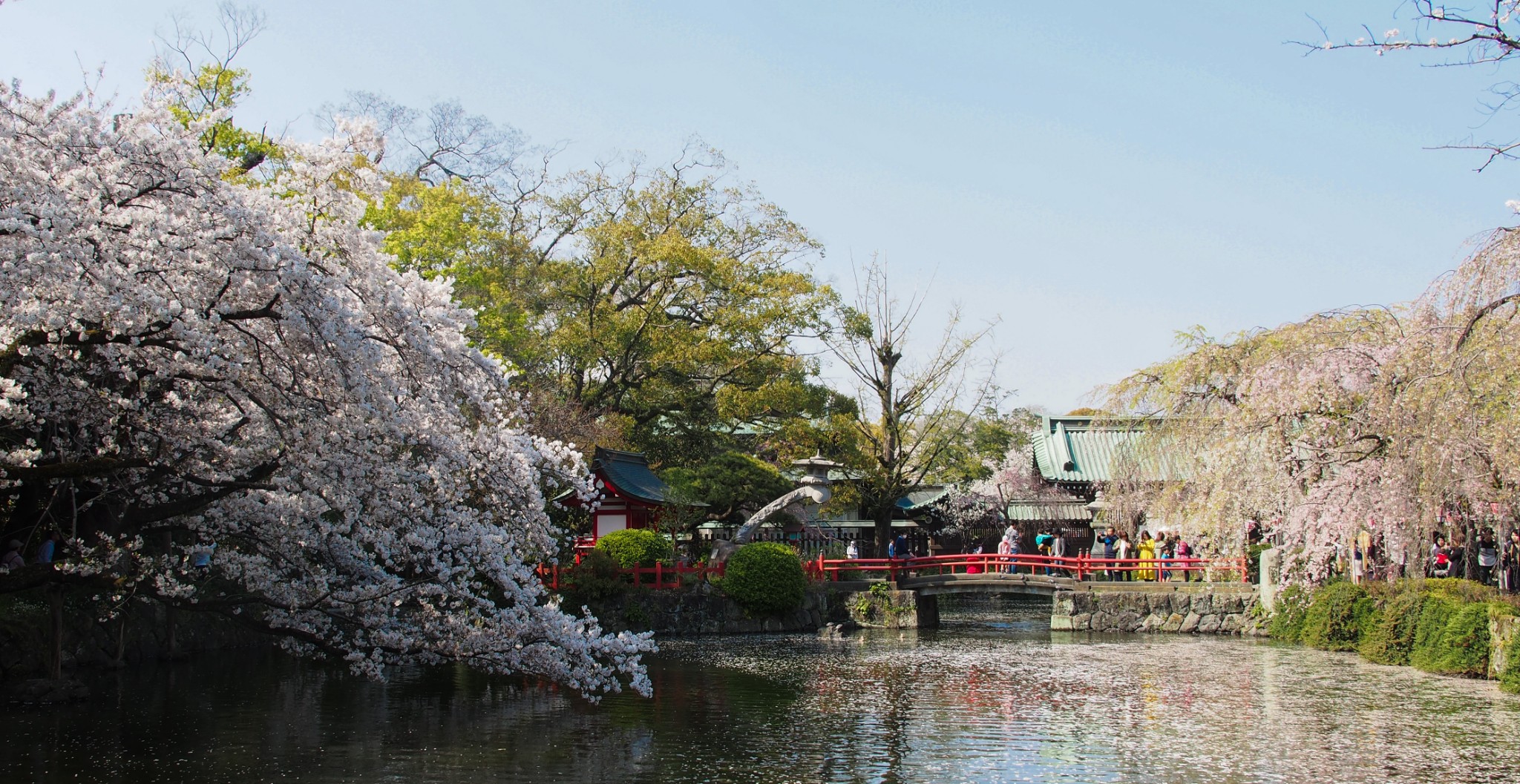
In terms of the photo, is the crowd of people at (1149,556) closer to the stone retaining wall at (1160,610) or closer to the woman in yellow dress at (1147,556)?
the woman in yellow dress at (1147,556)

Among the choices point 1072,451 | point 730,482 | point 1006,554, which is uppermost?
point 1072,451

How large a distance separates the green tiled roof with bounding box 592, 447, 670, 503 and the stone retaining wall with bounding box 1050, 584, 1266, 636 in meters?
9.29

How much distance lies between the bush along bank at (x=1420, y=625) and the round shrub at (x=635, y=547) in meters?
12.4

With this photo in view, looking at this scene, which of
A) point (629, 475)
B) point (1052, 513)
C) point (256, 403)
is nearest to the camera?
point (256, 403)

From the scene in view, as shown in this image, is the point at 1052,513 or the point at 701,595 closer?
the point at 701,595

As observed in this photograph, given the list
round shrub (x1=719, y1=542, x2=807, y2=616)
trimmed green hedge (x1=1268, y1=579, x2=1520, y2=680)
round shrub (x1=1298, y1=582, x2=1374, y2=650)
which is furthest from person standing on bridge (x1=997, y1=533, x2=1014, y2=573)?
round shrub (x1=1298, y1=582, x2=1374, y2=650)

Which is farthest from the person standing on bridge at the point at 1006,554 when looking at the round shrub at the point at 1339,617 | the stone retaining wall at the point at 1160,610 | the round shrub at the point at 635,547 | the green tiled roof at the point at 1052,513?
the round shrub at the point at 635,547

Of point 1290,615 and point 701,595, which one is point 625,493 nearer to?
point 701,595

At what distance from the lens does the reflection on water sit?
9.98 meters

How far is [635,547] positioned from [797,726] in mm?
12148

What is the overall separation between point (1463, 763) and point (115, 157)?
12.4 metres

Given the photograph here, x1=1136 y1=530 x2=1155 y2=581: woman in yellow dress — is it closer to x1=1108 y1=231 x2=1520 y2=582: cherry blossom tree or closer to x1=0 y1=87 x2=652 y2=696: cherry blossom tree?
x1=1108 y1=231 x2=1520 y2=582: cherry blossom tree

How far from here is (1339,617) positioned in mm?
19406

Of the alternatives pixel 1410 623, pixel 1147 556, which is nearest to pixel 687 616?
pixel 1147 556
